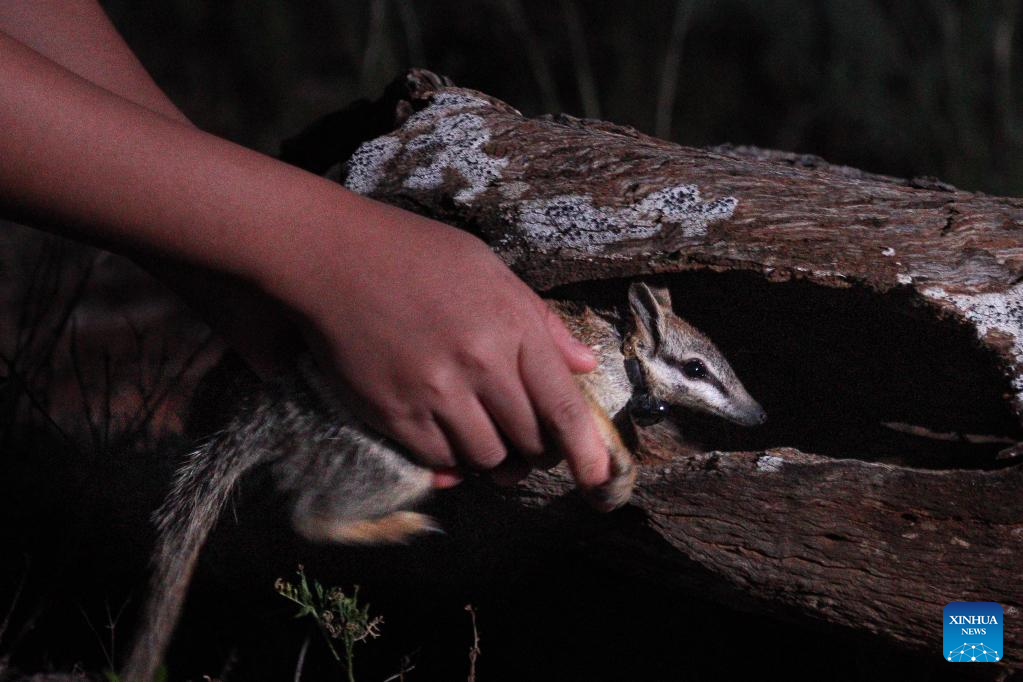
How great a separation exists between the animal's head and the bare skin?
0.86 metres

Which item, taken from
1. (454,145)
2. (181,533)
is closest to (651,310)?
(454,145)

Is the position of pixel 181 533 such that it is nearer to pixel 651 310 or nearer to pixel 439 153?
pixel 439 153

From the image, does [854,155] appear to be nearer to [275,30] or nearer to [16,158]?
[275,30]

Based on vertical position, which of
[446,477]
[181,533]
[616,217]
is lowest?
[181,533]

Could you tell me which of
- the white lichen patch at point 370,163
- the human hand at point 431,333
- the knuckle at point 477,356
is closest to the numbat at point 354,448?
the human hand at point 431,333

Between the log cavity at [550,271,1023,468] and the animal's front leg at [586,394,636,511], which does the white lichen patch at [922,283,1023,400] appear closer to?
the log cavity at [550,271,1023,468]

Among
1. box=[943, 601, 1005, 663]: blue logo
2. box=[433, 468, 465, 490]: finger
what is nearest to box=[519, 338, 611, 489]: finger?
box=[433, 468, 465, 490]: finger

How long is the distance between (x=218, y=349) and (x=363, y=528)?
Answer: 2685 millimetres

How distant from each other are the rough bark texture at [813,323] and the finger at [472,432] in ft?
1.52

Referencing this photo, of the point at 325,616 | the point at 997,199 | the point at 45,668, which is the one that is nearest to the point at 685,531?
the point at 325,616

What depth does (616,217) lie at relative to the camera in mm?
2125

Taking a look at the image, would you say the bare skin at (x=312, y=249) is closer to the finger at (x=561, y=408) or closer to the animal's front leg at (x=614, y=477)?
the finger at (x=561, y=408)

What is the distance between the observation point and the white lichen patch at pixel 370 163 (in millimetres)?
2406

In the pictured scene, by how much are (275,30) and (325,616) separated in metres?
5.69
